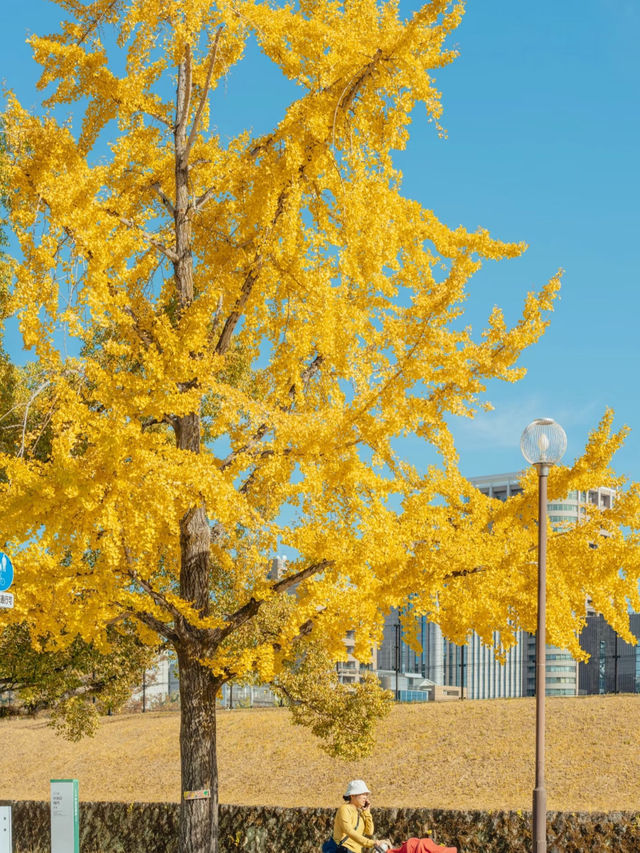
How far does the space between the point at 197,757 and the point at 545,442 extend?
585 cm

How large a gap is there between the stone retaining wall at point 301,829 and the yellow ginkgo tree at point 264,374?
3703mm

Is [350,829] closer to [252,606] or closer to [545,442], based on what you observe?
[252,606]

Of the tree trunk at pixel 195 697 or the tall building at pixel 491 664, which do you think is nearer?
the tree trunk at pixel 195 697

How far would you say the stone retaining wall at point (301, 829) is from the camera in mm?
13945

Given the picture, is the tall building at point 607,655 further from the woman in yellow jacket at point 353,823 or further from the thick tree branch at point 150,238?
the woman in yellow jacket at point 353,823

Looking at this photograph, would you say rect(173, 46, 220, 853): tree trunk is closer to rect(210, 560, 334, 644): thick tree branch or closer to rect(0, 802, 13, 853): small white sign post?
rect(210, 560, 334, 644): thick tree branch

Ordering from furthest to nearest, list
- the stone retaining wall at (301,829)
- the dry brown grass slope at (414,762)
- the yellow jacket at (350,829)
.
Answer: the dry brown grass slope at (414,762) → the stone retaining wall at (301,829) → the yellow jacket at (350,829)

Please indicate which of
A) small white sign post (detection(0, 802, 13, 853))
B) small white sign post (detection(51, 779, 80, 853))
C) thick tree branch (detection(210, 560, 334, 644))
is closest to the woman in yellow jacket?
thick tree branch (detection(210, 560, 334, 644))

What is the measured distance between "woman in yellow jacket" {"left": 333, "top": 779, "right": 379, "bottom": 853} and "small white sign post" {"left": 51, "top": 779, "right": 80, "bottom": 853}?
3.76 metres

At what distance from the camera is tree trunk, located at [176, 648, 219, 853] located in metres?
12.7

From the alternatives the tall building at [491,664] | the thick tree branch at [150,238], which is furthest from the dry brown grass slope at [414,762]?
the tall building at [491,664]

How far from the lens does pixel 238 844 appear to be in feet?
56.8

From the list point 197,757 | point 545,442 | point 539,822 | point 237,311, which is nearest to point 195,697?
point 197,757

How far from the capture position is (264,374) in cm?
1455
